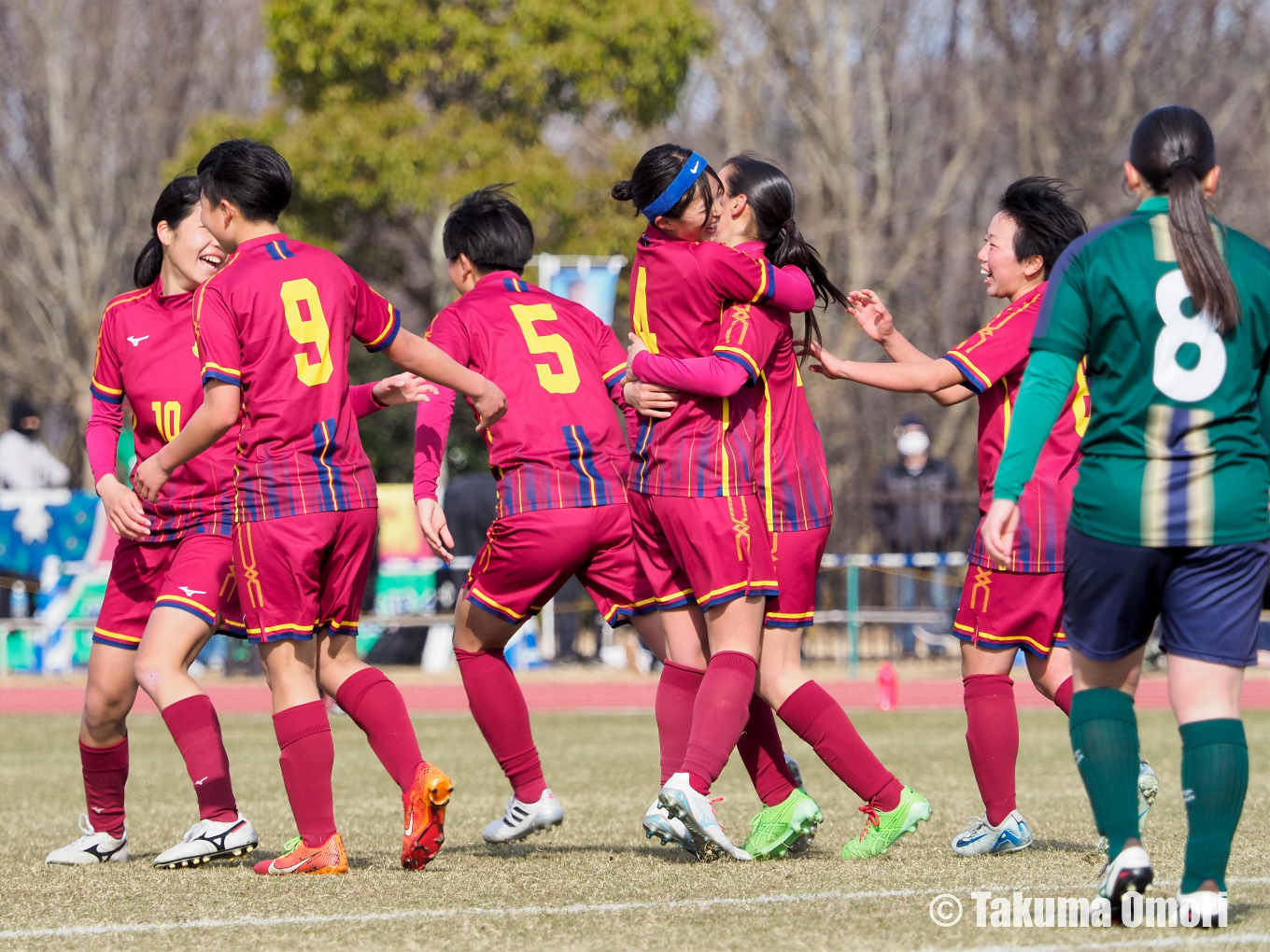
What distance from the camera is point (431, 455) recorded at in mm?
5488

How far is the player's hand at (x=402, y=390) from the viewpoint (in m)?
5.36

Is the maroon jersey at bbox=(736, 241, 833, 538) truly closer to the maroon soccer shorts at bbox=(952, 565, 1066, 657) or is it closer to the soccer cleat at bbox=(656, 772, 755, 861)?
the maroon soccer shorts at bbox=(952, 565, 1066, 657)

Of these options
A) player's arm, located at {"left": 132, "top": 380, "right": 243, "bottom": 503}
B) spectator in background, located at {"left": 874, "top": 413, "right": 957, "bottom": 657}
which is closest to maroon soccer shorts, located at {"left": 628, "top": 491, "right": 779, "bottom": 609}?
player's arm, located at {"left": 132, "top": 380, "right": 243, "bottom": 503}

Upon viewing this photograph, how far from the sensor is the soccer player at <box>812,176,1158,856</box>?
527 cm

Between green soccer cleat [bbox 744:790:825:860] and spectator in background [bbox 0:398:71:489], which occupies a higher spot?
spectator in background [bbox 0:398:71:489]

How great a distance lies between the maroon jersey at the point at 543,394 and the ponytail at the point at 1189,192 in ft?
6.85

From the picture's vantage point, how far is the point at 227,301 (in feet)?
16.1

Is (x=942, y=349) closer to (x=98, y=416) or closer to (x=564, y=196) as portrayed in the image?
(x=564, y=196)

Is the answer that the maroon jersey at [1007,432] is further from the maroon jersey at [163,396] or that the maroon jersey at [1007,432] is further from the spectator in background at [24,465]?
the spectator in background at [24,465]

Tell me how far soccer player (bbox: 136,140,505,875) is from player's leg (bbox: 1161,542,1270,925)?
2.04m

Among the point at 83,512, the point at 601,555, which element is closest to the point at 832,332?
the point at 83,512

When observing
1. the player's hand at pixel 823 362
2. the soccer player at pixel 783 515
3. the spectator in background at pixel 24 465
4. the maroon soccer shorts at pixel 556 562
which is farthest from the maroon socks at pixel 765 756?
the spectator in background at pixel 24 465

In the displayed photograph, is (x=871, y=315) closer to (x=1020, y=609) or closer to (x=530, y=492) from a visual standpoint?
(x=1020, y=609)

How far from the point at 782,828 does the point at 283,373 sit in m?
1.99
